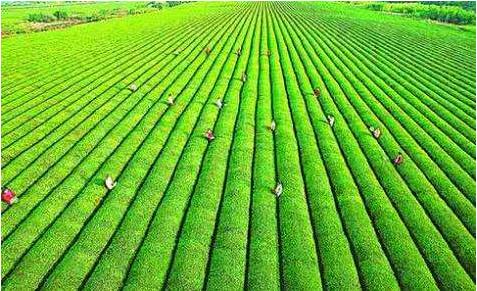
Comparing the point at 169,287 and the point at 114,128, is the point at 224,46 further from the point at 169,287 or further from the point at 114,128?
the point at 169,287

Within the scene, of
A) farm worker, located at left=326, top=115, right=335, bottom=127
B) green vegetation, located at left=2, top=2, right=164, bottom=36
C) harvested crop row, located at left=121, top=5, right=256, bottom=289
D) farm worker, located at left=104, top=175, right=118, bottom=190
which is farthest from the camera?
green vegetation, located at left=2, top=2, right=164, bottom=36

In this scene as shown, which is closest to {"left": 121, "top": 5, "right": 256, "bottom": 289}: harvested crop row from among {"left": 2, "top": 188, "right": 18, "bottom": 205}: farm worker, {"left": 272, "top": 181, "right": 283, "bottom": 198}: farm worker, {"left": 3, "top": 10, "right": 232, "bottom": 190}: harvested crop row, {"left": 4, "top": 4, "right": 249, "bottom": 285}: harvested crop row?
{"left": 4, "top": 4, "right": 249, "bottom": 285}: harvested crop row

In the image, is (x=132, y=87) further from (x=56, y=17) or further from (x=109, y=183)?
(x=56, y=17)

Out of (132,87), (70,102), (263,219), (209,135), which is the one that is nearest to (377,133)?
(209,135)

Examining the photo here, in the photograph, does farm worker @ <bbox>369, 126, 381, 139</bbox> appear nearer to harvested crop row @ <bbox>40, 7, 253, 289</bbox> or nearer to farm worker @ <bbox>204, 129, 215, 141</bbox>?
farm worker @ <bbox>204, 129, 215, 141</bbox>

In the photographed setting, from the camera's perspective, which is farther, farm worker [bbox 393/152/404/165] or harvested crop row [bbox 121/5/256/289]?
farm worker [bbox 393/152/404/165]

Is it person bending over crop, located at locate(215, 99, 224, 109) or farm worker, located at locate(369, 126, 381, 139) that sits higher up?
person bending over crop, located at locate(215, 99, 224, 109)

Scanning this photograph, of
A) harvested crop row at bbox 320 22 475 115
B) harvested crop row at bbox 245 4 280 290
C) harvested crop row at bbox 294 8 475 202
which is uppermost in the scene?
harvested crop row at bbox 245 4 280 290

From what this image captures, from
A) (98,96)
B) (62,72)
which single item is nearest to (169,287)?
(98,96)

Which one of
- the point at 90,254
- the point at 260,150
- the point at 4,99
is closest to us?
the point at 90,254
